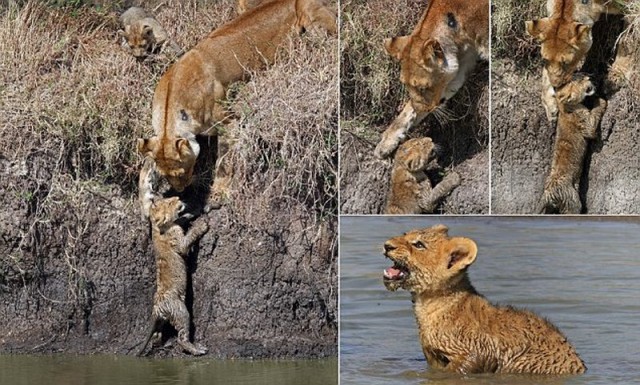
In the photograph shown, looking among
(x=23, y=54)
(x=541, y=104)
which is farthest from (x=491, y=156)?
(x=23, y=54)

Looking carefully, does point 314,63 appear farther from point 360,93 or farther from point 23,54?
point 23,54

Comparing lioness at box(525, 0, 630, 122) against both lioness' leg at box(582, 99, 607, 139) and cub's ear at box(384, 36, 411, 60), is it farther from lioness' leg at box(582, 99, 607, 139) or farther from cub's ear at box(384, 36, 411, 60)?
cub's ear at box(384, 36, 411, 60)

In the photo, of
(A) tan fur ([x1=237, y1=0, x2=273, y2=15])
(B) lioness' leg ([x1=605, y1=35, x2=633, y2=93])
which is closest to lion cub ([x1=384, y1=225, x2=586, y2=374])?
(B) lioness' leg ([x1=605, y1=35, x2=633, y2=93])

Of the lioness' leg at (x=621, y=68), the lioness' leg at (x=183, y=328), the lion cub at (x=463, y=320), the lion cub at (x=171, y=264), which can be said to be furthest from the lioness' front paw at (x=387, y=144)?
the lioness' leg at (x=183, y=328)

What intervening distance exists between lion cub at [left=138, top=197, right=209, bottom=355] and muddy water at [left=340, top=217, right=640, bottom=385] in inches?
59.5

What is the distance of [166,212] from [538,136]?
2.25 metres

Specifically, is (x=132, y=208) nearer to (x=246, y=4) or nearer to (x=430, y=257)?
(x=246, y=4)

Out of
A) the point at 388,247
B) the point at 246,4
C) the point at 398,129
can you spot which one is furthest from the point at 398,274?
the point at 246,4

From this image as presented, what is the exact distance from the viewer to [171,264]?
7461 millimetres

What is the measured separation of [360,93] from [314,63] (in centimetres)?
89

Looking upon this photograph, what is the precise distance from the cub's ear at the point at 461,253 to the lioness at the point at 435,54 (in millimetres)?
564

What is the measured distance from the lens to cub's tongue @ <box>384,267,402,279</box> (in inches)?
238

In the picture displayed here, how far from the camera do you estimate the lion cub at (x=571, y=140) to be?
595cm

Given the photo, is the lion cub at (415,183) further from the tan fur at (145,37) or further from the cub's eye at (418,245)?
the tan fur at (145,37)
